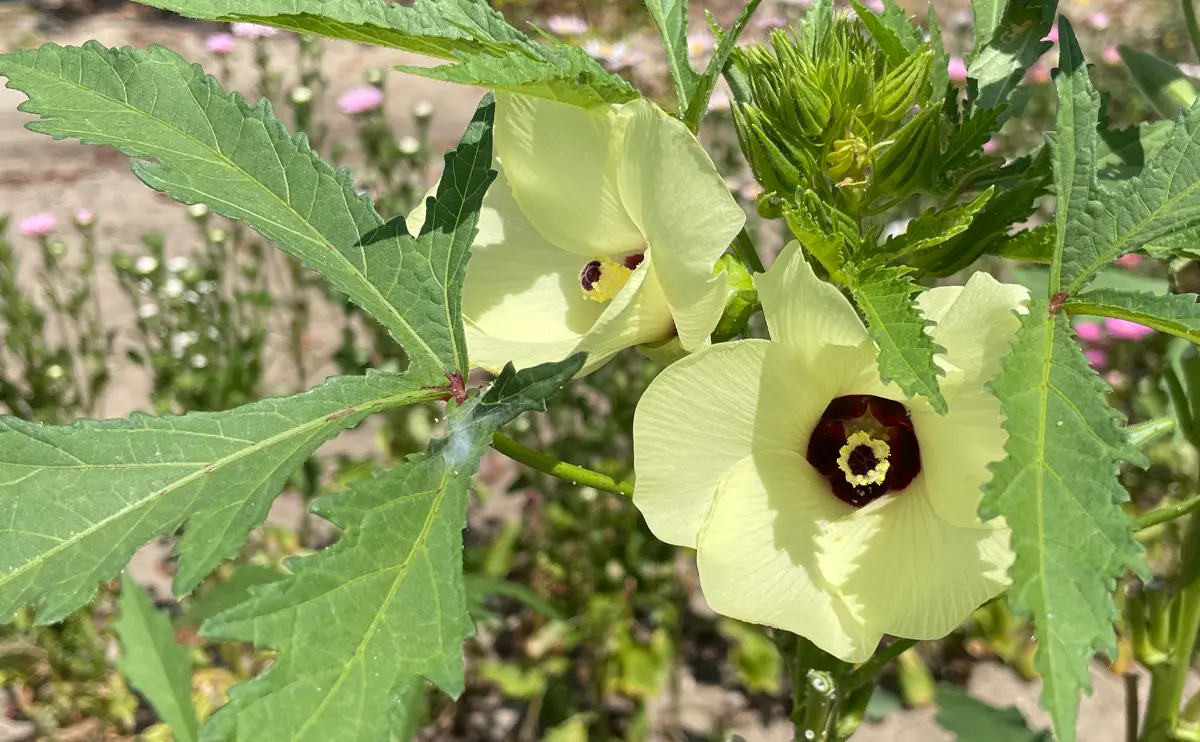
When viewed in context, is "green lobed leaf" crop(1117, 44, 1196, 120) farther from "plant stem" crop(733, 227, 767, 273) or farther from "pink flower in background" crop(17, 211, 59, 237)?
"pink flower in background" crop(17, 211, 59, 237)

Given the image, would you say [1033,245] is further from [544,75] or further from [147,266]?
[147,266]

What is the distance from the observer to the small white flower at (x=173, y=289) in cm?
279

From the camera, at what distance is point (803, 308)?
2.30ft

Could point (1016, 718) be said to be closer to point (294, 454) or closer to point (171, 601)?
point (294, 454)

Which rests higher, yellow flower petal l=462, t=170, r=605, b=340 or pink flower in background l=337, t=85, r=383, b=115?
pink flower in background l=337, t=85, r=383, b=115

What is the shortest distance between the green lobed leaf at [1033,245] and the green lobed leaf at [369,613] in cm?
43

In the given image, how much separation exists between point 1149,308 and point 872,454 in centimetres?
26

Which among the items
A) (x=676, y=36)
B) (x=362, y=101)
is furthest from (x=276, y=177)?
(x=362, y=101)

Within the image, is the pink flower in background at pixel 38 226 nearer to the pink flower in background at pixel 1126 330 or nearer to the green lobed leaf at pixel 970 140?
the green lobed leaf at pixel 970 140

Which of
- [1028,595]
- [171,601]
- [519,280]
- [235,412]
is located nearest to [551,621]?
[171,601]

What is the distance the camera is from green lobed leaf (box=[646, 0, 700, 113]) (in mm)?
913

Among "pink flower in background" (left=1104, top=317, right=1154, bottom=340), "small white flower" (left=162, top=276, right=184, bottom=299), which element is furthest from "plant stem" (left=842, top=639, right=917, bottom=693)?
"small white flower" (left=162, top=276, right=184, bottom=299)

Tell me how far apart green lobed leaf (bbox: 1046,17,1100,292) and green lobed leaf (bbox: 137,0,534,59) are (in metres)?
0.45

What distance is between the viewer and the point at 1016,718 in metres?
1.61
